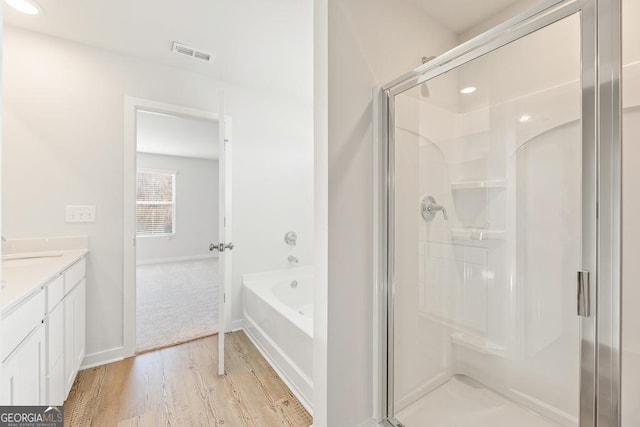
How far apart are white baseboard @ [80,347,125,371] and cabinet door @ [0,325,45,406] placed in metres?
0.97

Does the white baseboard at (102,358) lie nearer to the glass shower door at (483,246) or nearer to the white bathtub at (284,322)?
the white bathtub at (284,322)

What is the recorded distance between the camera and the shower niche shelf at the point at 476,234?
1.53 m

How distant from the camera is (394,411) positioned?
1524 millimetres

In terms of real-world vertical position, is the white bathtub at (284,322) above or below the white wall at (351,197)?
below

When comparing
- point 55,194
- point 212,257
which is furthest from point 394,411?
point 212,257

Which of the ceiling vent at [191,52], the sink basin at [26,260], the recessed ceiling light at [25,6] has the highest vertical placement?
the recessed ceiling light at [25,6]

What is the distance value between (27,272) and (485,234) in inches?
91.9

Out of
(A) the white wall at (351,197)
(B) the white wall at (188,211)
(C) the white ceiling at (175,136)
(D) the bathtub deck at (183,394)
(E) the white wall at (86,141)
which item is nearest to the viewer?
(A) the white wall at (351,197)

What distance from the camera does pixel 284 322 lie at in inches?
81.3

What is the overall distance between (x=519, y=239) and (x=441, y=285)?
1.50 ft

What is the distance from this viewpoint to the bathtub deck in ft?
5.47

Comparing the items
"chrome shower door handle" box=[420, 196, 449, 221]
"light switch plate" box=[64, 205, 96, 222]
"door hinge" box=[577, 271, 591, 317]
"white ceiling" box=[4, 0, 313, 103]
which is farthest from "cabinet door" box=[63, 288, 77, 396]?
"door hinge" box=[577, 271, 591, 317]

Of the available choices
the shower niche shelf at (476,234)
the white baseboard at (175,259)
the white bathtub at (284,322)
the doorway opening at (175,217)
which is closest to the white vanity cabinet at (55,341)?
the white bathtub at (284,322)

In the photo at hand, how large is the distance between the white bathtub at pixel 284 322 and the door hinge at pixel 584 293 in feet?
4.25
